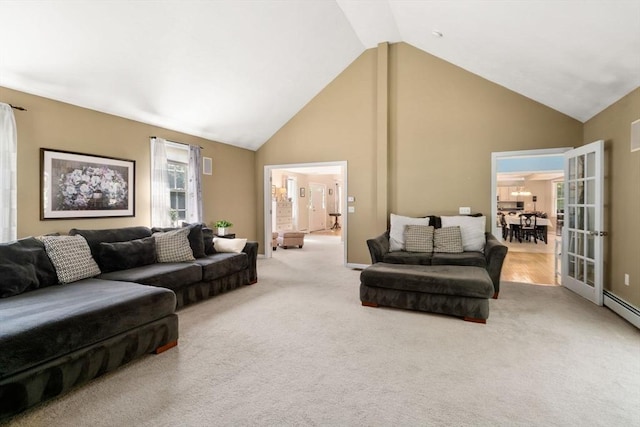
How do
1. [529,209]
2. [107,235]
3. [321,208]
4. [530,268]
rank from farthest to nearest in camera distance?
[529,209]
[321,208]
[530,268]
[107,235]

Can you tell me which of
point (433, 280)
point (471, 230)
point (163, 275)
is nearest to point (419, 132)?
point (471, 230)

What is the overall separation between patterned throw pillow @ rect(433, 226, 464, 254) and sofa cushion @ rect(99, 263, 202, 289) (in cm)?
333

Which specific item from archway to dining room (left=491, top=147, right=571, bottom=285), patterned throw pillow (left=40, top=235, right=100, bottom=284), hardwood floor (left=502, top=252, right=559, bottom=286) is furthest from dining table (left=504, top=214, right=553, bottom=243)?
patterned throw pillow (left=40, top=235, right=100, bottom=284)

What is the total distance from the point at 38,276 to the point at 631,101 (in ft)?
19.7

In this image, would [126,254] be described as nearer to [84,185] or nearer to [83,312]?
[84,185]

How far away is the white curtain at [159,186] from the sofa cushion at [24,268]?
1840 mm

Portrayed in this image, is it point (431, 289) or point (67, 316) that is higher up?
point (67, 316)

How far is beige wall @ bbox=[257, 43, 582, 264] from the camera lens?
5094mm

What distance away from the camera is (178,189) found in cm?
562

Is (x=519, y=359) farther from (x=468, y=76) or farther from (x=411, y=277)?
(x=468, y=76)

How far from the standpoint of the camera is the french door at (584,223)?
380cm

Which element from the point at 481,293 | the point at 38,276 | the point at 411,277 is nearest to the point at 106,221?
the point at 38,276

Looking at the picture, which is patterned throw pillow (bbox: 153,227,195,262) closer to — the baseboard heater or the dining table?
the baseboard heater

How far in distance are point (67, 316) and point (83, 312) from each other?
9cm
